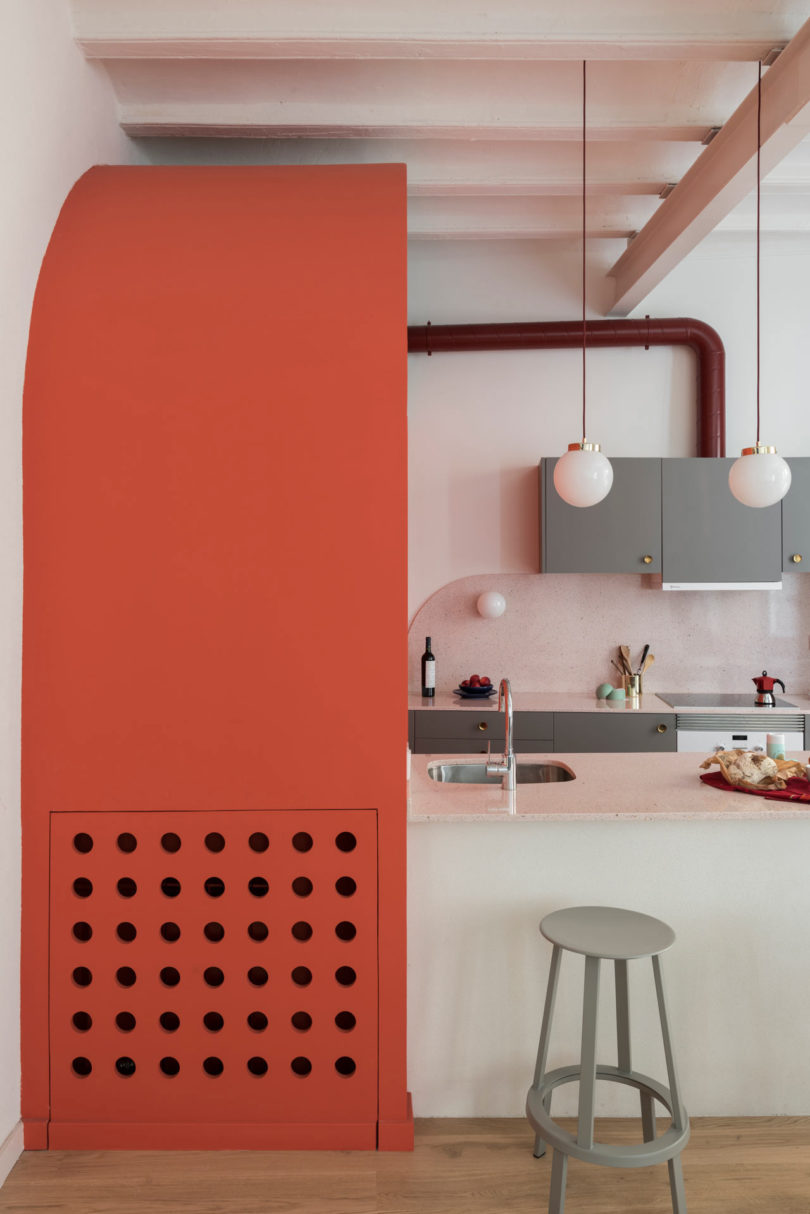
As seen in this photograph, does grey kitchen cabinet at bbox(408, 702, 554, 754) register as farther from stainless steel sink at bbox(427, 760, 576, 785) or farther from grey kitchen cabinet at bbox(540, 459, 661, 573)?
stainless steel sink at bbox(427, 760, 576, 785)

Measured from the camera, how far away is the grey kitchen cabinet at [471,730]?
4.79 meters

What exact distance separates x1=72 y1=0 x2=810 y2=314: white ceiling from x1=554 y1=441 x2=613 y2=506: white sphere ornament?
50.3 inches

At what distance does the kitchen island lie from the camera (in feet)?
9.52

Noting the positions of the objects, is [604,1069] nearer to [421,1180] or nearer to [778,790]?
[421,1180]

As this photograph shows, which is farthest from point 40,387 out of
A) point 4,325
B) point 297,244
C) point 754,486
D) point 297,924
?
point 754,486

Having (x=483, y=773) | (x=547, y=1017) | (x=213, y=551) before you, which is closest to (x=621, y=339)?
(x=483, y=773)

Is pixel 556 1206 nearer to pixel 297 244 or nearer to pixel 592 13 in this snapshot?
pixel 297 244

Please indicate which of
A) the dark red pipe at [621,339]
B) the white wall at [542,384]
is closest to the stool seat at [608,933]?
the white wall at [542,384]

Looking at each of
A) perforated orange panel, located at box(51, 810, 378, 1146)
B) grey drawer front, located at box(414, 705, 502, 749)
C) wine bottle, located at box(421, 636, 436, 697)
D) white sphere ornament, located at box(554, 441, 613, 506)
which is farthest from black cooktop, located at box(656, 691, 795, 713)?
perforated orange panel, located at box(51, 810, 378, 1146)

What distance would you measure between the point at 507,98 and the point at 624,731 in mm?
3019

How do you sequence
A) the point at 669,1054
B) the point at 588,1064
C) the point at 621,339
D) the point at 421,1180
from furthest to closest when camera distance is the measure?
1. the point at 621,339
2. the point at 421,1180
3. the point at 669,1054
4. the point at 588,1064

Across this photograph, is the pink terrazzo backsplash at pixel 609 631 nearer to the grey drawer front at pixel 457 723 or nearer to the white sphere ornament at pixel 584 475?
the grey drawer front at pixel 457 723

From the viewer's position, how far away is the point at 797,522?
4.93 metres

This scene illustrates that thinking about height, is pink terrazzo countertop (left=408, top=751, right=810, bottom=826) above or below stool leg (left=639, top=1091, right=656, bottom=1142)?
above
